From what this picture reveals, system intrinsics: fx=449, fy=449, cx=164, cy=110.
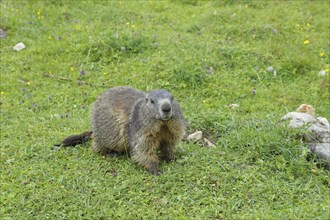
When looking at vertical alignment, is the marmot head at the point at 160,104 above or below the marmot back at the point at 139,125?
above

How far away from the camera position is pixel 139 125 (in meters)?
4.04

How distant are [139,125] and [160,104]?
1.36 ft

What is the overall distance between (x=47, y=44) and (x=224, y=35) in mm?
2929

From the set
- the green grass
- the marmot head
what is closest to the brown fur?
the marmot head

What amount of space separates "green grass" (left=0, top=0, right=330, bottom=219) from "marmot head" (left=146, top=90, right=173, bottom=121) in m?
0.60

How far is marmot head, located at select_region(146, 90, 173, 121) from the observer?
3697 mm

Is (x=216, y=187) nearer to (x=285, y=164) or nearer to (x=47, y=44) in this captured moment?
(x=285, y=164)

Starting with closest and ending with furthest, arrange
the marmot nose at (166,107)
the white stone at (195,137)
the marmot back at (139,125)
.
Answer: the marmot nose at (166,107) → the marmot back at (139,125) → the white stone at (195,137)

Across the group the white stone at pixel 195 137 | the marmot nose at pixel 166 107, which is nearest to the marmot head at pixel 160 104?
the marmot nose at pixel 166 107

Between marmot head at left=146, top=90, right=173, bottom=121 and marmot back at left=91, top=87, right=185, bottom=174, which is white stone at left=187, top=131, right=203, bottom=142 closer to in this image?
marmot back at left=91, top=87, right=185, bottom=174

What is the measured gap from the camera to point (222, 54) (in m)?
6.68

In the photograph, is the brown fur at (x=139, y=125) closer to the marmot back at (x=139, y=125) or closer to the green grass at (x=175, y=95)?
the marmot back at (x=139, y=125)

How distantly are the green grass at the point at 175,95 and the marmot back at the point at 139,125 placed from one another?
14 centimetres

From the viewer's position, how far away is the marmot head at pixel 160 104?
370 cm
